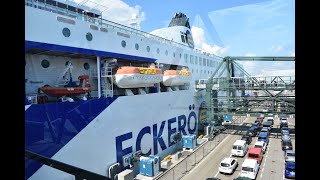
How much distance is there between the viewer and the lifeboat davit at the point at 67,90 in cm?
249

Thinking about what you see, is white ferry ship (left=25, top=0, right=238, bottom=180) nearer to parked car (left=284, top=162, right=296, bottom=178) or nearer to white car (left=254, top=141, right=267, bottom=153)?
parked car (left=284, top=162, right=296, bottom=178)

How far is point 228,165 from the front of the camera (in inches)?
71.4

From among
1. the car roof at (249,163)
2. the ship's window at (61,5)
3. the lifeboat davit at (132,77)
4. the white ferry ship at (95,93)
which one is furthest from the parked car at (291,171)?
the ship's window at (61,5)

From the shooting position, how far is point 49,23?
8.27ft

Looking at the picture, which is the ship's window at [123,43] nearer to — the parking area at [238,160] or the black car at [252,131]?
the parking area at [238,160]

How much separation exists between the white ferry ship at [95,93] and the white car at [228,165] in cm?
119

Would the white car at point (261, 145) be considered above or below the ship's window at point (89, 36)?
below

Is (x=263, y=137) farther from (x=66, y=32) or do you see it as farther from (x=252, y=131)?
(x=66, y=32)

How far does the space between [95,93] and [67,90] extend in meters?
0.65

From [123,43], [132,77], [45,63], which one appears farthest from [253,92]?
[123,43]

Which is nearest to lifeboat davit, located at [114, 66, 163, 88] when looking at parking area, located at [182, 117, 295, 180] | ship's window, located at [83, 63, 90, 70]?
ship's window, located at [83, 63, 90, 70]
